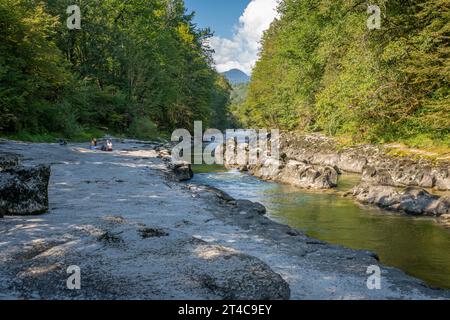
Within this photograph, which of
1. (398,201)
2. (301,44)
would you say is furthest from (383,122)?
(301,44)

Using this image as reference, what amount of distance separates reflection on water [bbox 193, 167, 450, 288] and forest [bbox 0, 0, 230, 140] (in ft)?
49.0

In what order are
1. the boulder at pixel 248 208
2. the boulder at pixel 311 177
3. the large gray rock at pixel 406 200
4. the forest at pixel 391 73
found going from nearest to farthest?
the boulder at pixel 248 208, the large gray rock at pixel 406 200, the boulder at pixel 311 177, the forest at pixel 391 73

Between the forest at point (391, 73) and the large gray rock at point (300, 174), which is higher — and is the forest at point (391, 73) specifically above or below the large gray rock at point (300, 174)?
above

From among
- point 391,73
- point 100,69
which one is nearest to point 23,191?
point 391,73

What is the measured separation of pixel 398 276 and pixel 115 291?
5.19 metres

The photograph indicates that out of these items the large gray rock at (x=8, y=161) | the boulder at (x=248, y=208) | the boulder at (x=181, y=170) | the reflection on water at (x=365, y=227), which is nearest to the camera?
the reflection on water at (x=365, y=227)

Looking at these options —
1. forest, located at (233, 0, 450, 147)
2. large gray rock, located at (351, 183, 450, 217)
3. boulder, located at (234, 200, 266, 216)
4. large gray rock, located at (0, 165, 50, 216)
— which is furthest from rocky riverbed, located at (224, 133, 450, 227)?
large gray rock, located at (0, 165, 50, 216)

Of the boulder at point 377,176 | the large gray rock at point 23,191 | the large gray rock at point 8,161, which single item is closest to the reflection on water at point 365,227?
the boulder at point 377,176

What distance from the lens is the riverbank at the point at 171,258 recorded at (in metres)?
4.77

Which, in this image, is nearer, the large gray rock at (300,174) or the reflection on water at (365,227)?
the reflection on water at (365,227)

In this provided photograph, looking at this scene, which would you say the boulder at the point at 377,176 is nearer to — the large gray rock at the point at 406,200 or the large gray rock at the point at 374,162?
the large gray rock at the point at 374,162

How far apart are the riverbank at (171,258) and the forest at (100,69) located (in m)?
15.7
